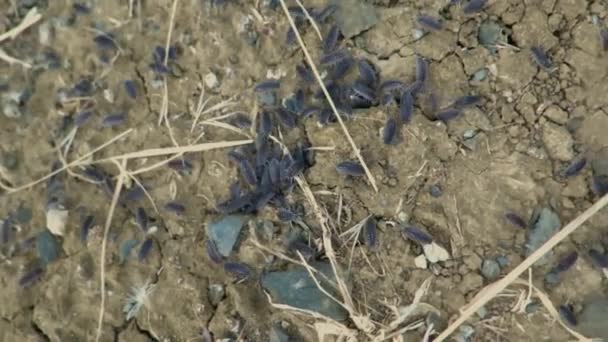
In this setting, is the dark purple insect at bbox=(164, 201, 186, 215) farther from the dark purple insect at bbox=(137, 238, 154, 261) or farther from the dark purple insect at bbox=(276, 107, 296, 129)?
the dark purple insect at bbox=(276, 107, 296, 129)

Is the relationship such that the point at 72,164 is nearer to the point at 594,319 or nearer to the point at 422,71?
the point at 422,71

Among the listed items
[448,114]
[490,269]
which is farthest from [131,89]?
[490,269]

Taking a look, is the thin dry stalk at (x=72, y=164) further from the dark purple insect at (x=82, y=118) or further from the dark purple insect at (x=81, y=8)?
the dark purple insect at (x=81, y=8)

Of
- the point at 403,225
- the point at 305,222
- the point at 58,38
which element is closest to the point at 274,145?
the point at 305,222

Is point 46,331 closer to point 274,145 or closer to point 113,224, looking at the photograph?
point 113,224

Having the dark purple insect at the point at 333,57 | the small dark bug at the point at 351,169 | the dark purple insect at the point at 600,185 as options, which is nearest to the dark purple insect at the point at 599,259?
Result: the dark purple insect at the point at 600,185

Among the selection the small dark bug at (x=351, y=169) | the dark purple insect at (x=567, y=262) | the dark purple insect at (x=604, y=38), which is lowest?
the dark purple insect at (x=567, y=262)
